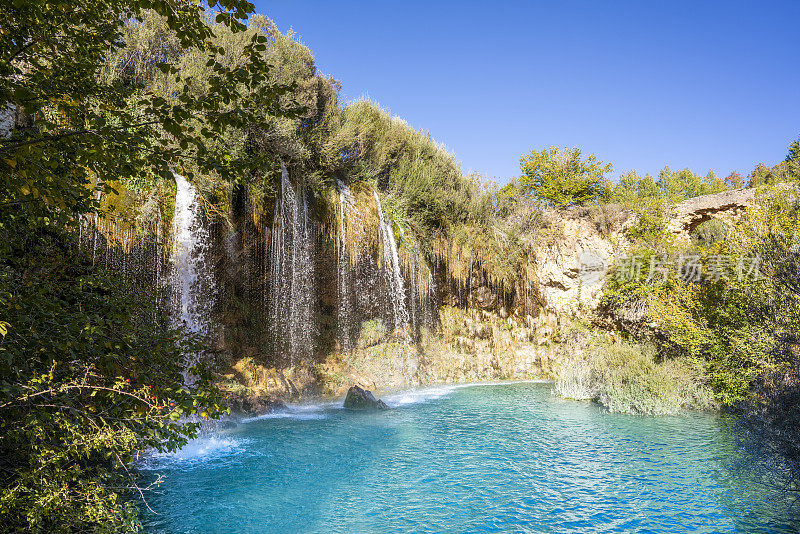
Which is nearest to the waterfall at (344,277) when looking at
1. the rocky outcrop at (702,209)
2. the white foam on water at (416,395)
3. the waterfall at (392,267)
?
the waterfall at (392,267)

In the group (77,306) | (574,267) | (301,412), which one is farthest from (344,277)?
(77,306)

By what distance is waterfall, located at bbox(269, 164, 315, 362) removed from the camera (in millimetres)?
13391

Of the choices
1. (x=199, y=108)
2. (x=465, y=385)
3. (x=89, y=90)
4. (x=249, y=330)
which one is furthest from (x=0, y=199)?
(x=465, y=385)

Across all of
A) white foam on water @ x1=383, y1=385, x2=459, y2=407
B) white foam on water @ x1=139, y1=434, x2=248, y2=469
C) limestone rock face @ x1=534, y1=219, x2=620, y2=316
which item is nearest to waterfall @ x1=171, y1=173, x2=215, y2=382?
white foam on water @ x1=139, y1=434, x2=248, y2=469

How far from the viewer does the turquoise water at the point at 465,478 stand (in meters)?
5.89

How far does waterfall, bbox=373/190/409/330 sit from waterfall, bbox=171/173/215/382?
5885 mm

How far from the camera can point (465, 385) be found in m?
17.3

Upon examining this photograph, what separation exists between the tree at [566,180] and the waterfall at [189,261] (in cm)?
1582

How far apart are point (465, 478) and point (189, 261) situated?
28.3 feet

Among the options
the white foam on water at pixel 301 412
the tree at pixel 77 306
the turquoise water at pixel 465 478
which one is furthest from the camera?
the white foam on water at pixel 301 412

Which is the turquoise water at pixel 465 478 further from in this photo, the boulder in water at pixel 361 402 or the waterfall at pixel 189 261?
the waterfall at pixel 189 261

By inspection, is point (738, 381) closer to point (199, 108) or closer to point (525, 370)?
point (525, 370)

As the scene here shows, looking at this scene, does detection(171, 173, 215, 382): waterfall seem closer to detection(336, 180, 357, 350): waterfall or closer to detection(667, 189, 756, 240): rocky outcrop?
detection(336, 180, 357, 350): waterfall

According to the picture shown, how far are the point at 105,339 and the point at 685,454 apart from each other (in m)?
9.39
